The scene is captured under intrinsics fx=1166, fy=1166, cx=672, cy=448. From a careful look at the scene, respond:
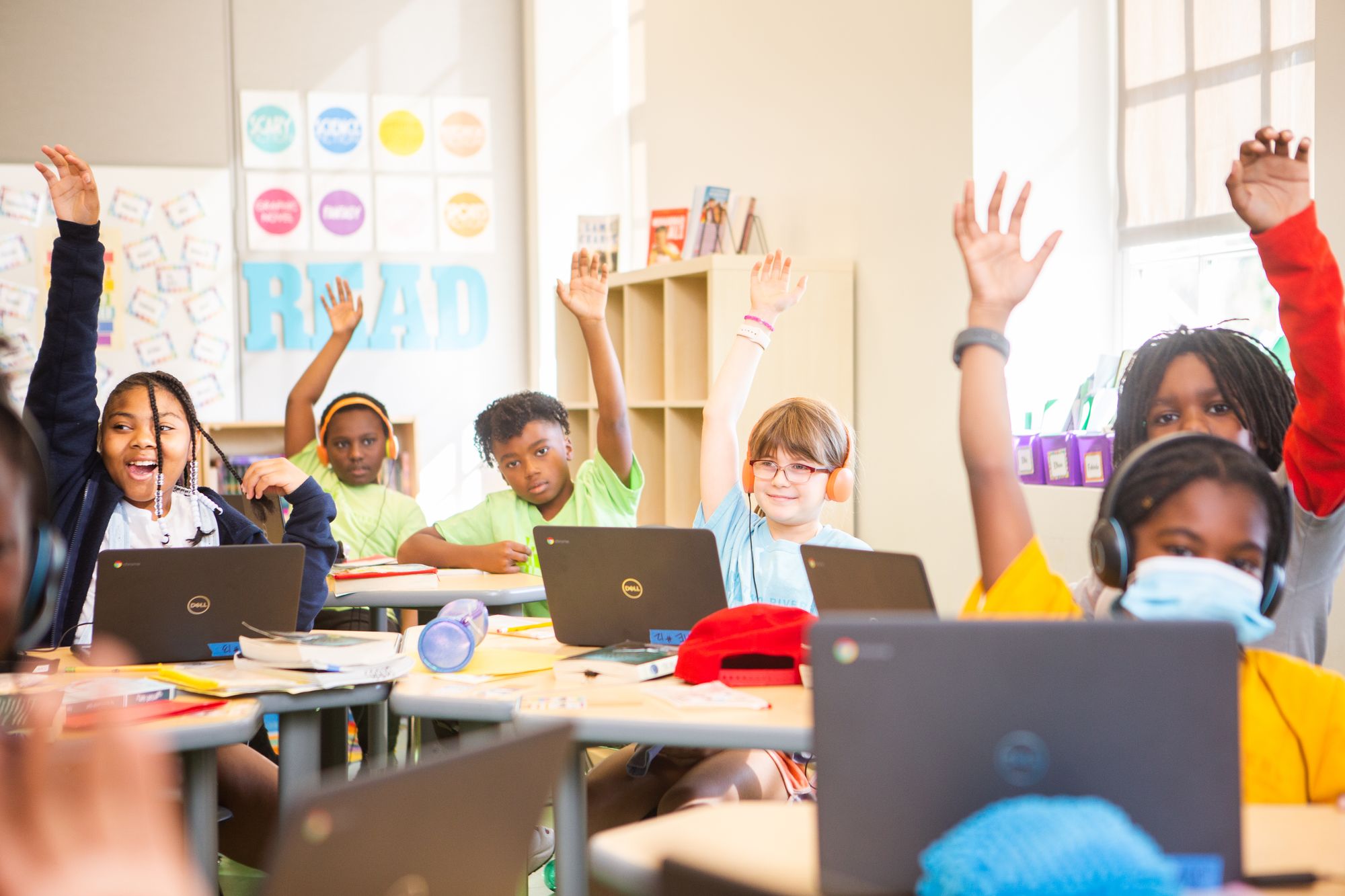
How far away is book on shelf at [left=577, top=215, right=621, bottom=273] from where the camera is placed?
549 centimetres

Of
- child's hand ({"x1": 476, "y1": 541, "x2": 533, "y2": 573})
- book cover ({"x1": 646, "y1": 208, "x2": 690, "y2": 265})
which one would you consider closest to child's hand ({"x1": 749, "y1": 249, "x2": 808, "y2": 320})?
child's hand ({"x1": 476, "y1": 541, "x2": 533, "y2": 573})

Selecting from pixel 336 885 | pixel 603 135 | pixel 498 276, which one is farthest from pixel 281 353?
pixel 336 885

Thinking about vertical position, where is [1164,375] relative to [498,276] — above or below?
below

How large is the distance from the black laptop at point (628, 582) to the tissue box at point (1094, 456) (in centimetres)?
128

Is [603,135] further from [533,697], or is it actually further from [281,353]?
[533,697]

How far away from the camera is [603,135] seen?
652 cm

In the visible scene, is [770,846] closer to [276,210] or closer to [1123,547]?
[1123,547]

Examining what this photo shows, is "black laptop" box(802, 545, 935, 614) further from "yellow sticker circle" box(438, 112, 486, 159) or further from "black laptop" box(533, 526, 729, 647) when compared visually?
"yellow sticker circle" box(438, 112, 486, 159)

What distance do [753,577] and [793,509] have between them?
0.18m

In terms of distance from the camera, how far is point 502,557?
3229mm

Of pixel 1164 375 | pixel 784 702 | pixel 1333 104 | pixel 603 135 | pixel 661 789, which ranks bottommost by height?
pixel 661 789

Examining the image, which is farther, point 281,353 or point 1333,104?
point 281,353

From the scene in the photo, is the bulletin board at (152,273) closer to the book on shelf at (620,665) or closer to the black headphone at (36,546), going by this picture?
the book on shelf at (620,665)

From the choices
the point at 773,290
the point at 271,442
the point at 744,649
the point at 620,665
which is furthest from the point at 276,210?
the point at 744,649
